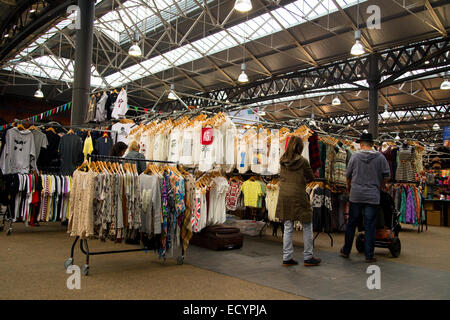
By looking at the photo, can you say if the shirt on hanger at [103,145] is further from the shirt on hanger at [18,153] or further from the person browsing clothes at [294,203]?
the person browsing clothes at [294,203]

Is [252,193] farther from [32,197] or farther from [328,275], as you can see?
[32,197]

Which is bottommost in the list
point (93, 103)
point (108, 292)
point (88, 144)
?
point (108, 292)

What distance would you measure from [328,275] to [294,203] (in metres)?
0.93

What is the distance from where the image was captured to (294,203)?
464 cm

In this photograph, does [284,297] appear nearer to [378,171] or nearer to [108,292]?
[108,292]

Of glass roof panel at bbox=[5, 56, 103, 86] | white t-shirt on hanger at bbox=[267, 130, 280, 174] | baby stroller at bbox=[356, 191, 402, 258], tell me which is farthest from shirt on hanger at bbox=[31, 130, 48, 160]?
glass roof panel at bbox=[5, 56, 103, 86]

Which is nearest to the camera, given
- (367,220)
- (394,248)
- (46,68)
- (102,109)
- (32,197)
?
(367,220)

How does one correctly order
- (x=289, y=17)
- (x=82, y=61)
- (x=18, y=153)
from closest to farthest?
(x=18, y=153)
(x=82, y=61)
(x=289, y=17)

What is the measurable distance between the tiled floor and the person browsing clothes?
19cm

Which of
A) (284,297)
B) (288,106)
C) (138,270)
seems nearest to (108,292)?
(138,270)

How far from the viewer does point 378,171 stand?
5031mm

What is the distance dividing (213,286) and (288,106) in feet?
66.8

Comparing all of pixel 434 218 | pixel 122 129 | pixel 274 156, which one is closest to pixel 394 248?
pixel 274 156

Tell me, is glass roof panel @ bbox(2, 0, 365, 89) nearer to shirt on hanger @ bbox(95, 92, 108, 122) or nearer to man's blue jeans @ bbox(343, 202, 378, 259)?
shirt on hanger @ bbox(95, 92, 108, 122)
